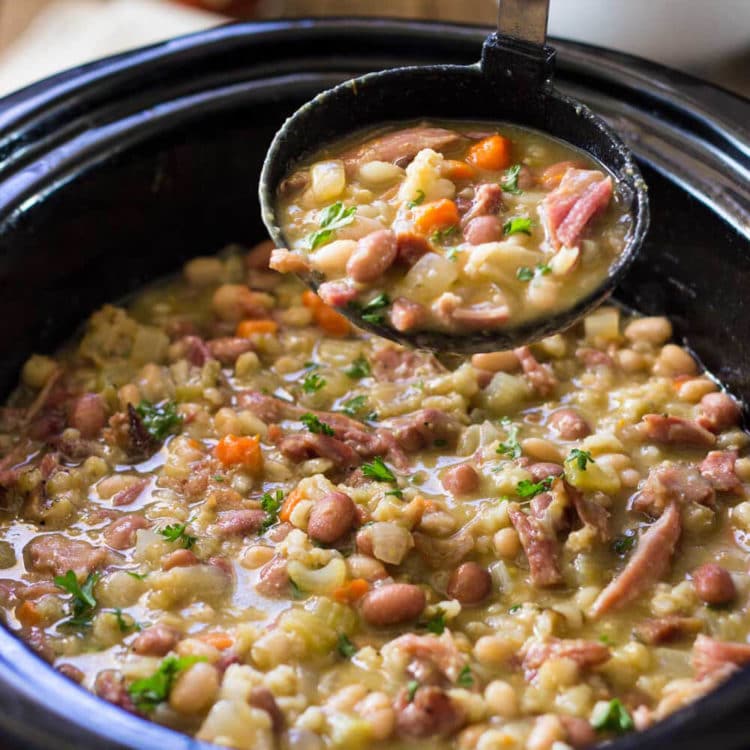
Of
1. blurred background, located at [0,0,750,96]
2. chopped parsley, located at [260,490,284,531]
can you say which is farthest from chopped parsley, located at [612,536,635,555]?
blurred background, located at [0,0,750,96]

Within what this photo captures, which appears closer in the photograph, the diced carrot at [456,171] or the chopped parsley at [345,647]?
the chopped parsley at [345,647]

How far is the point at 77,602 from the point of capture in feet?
12.1

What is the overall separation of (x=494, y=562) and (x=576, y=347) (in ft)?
4.08

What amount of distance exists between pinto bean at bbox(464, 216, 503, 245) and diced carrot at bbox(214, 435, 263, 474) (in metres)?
1.10

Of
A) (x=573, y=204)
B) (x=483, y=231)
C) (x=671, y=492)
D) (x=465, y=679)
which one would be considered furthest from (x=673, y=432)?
(x=465, y=679)

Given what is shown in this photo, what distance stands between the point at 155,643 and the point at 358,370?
153 cm

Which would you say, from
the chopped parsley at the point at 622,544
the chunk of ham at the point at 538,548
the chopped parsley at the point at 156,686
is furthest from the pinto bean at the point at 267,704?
the chopped parsley at the point at 622,544

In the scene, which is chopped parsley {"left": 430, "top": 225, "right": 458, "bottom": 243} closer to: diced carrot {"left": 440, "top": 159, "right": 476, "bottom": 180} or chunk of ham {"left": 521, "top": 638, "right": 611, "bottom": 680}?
diced carrot {"left": 440, "top": 159, "right": 476, "bottom": 180}

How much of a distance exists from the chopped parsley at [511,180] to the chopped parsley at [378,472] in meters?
1.05

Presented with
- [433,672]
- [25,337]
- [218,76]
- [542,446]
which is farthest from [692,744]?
[218,76]

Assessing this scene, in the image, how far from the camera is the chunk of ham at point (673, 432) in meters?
4.23

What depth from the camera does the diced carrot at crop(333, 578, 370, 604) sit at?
3.65 metres

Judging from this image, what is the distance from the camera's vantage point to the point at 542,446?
4.12 meters

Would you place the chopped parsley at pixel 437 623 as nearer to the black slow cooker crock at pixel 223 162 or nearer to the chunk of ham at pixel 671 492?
the chunk of ham at pixel 671 492
